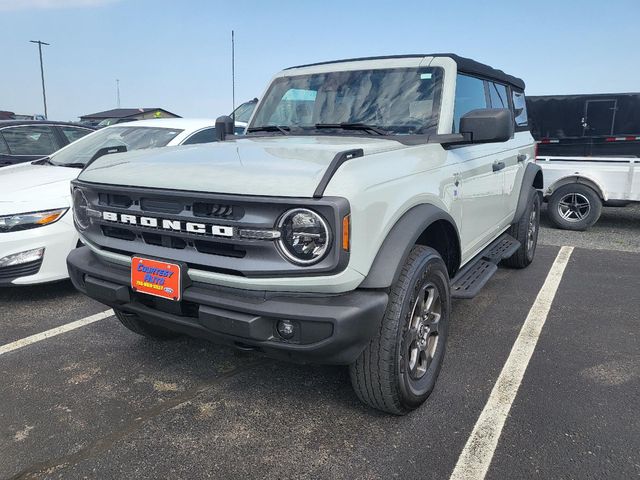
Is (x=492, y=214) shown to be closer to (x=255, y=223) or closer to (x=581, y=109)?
(x=255, y=223)

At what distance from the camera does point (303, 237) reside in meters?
2.08

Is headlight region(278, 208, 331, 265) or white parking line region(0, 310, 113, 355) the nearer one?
headlight region(278, 208, 331, 265)

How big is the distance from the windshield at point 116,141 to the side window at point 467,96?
121 inches

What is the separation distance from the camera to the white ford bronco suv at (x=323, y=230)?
207 centimetres

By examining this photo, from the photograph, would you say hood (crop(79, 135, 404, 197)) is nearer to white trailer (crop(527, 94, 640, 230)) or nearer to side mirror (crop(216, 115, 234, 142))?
side mirror (crop(216, 115, 234, 142))

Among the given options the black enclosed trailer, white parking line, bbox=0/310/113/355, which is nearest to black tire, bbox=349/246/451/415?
white parking line, bbox=0/310/113/355

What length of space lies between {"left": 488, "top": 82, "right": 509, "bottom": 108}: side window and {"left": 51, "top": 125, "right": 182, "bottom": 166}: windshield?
10.4 ft

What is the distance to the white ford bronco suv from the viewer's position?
2074 millimetres

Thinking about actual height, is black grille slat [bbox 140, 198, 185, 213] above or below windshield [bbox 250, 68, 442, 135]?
below

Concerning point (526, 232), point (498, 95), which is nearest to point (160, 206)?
point (498, 95)

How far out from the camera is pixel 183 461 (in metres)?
2.29

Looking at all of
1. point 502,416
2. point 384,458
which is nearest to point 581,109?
point 502,416

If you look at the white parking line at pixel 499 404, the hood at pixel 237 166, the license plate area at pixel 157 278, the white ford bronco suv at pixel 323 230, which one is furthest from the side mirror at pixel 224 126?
the white parking line at pixel 499 404

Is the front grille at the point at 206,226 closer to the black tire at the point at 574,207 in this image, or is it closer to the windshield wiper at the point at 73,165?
the windshield wiper at the point at 73,165
